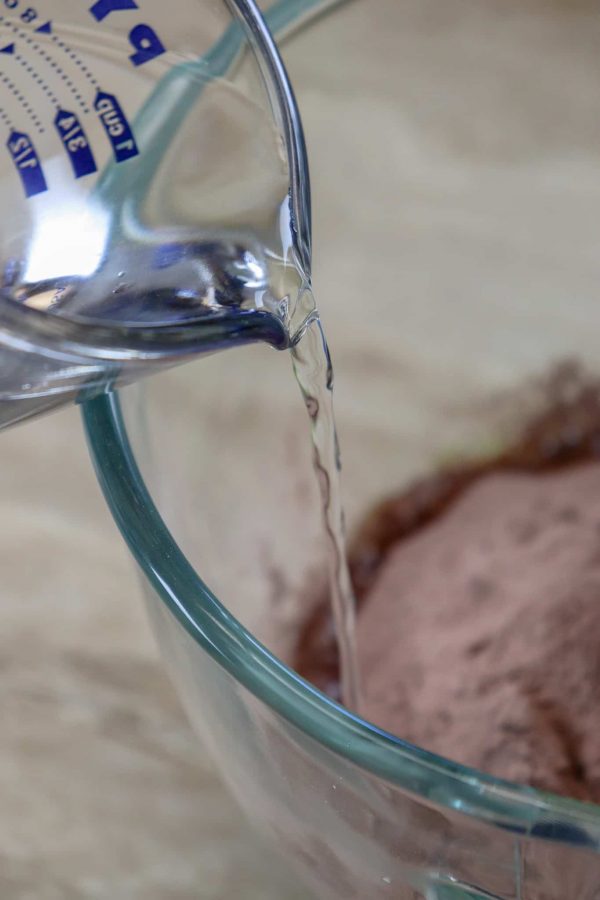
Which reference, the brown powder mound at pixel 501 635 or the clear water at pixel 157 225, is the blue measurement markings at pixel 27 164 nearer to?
the clear water at pixel 157 225

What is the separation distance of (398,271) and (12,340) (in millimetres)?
335

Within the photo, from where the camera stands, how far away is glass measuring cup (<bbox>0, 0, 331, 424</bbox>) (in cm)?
34

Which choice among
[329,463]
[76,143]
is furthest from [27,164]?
[329,463]

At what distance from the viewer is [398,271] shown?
0.59m

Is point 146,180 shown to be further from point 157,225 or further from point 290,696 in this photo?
point 290,696

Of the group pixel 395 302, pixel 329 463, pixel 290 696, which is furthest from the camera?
pixel 395 302

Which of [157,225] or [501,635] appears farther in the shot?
[501,635]

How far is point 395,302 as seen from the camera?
60 cm

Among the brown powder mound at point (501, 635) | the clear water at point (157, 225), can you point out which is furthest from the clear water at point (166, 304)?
the brown powder mound at point (501, 635)

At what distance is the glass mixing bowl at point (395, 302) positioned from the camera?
1.53ft

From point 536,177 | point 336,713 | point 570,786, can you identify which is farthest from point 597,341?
point 336,713

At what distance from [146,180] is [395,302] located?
243 mm

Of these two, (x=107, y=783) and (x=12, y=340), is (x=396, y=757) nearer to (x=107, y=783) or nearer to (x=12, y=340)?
(x=12, y=340)

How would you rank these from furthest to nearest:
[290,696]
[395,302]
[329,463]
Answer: [395,302] → [329,463] → [290,696]
